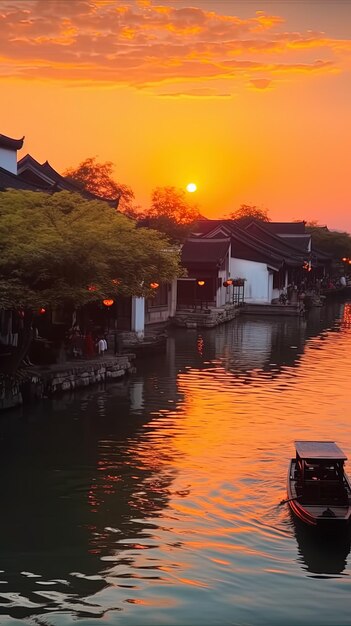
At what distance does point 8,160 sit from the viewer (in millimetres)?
39000

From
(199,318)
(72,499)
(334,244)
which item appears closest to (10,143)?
(199,318)

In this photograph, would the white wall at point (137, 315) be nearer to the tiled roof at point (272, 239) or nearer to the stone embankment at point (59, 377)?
the stone embankment at point (59, 377)

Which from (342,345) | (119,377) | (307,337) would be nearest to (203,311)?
(307,337)

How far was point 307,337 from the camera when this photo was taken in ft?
158

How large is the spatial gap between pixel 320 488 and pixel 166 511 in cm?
313

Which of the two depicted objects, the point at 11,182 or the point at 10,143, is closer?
the point at 11,182

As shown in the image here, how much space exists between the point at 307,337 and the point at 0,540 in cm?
3667

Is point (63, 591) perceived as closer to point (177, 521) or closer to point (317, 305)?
point (177, 521)

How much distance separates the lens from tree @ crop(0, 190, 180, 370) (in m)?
21.8

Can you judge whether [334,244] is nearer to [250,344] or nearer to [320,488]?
[250,344]

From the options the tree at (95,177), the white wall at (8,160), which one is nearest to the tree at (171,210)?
the tree at (95,177)

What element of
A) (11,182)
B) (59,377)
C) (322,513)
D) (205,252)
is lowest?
(322,513)

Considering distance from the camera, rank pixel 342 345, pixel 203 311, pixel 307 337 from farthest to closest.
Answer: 1. pixel 203 311
2. pixel 307 337
3. pixel 342 345

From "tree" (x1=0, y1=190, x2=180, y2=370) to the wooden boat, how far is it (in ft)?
31.9
